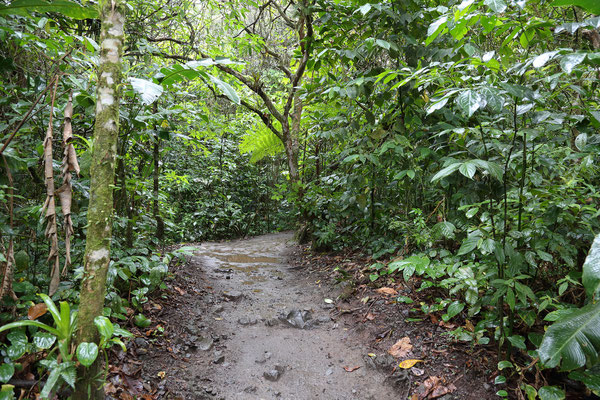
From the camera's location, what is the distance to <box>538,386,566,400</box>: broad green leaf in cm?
170

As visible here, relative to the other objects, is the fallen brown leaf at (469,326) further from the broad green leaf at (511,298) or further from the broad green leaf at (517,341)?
the broad green leaf at (511,298)

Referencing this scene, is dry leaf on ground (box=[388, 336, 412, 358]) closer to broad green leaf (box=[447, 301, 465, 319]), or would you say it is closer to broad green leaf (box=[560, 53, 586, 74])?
broad green leaf (box=[447, 301, 465, 319])

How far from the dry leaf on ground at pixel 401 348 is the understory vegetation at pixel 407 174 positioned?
0.35 metres

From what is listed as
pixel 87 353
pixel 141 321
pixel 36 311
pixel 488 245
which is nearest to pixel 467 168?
pixel 488 245

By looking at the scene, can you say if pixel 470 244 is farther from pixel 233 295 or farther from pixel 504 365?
pixel 233 295

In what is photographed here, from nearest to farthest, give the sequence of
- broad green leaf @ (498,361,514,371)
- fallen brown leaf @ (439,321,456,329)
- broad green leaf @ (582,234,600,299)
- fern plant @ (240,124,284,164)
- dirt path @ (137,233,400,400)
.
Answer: broad green leaf @ (582,234,600,299) < broad green leaf @ (498,361,514,371) < dirt path @ (137,233,400,400) < fallen brown leaf @ (439,321,456,329) < fern plant @ (240,124,284,164)

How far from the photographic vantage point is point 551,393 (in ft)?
5.63

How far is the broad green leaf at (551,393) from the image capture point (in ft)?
Answer: 5.57

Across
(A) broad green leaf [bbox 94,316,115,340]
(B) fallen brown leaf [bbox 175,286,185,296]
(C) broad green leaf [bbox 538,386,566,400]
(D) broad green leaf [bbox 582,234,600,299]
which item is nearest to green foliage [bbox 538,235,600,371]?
(D) broad green leaf [bbox 582,234,600,299]

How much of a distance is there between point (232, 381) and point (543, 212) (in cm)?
242

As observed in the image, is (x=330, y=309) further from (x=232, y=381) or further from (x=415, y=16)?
(x=415, y=16)

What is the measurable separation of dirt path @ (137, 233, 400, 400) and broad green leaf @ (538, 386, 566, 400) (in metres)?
0.85

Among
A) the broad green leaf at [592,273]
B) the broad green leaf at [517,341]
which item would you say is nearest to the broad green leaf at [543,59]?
the broad green leaf at [592,273]

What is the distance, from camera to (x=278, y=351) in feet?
9.09
